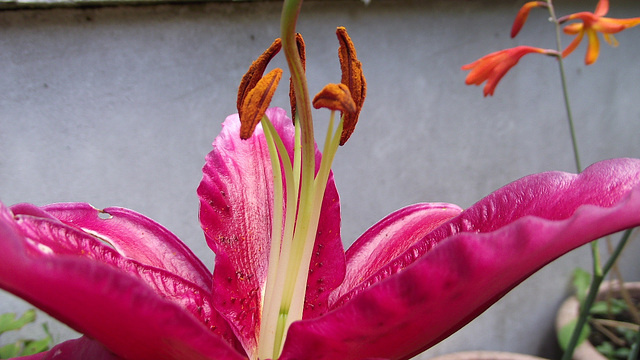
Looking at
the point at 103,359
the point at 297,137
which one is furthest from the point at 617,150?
the point at 103,359

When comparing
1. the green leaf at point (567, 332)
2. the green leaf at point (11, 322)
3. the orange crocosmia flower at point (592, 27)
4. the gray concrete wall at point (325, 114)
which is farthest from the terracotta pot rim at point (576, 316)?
the green leaf at point (11, 322)

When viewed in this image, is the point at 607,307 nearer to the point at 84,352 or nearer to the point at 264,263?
the point at 264,263

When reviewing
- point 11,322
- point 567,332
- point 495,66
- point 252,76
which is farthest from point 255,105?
point 567,332

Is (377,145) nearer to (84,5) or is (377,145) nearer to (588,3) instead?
(84,5)

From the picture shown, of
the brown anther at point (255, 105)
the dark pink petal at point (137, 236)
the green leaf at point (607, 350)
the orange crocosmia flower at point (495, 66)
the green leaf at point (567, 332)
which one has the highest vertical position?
the orange crocosmia flower at point (495, 66)

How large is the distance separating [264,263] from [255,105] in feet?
0.36

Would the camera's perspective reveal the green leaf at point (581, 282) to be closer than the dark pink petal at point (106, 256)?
No

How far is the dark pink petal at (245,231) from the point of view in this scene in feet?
0.94

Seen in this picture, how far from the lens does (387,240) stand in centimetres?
Answer: 31

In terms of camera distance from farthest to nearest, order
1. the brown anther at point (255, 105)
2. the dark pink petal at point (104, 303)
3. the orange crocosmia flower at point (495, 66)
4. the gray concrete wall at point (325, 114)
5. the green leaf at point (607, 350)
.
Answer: the green leaf at point (607, 350)
the gray concrete wall at point (325, 114)
the orange crocosmia flower at point (495, 66)
the brown anther at point (255, 105)
the dark pink petal at point (104, 303)

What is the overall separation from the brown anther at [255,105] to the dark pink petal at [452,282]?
4.3 inches

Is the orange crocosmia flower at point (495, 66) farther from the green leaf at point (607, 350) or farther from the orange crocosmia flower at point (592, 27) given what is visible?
the green leaf at point (607, 350)

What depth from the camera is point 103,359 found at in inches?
7.6

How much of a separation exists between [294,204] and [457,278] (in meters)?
0.13
